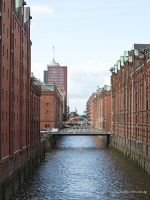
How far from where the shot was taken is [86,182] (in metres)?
38.9

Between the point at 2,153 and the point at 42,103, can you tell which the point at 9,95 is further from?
the point at 42,103

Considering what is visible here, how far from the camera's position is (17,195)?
3183 centimetres

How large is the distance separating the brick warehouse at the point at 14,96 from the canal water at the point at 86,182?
1999 millimetres

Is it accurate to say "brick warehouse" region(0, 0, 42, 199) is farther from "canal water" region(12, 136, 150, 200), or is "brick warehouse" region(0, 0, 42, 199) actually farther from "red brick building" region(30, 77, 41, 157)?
"red brick building" region(30, 77, 41, 157)

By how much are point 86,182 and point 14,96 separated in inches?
445

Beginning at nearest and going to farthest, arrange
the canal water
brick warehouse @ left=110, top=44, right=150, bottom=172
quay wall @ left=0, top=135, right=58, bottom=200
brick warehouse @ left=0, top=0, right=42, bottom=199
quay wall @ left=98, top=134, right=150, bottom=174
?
Answer: 1. quay wall @ left=0, top=135, right=58, bottom=200
2. brick warehouse @ left=0, top=0, right=42, bottom=199
3. the canal water
4. quay wall @ left=98, top=134, right=150, bottom=174
5. brick warehouse @ left=110, top=44, right=150, bottom=172

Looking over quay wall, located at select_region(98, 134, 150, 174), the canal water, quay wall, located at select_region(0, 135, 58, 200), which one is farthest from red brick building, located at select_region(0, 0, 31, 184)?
quay wall, located at select_region(98, 134, 150, 174)

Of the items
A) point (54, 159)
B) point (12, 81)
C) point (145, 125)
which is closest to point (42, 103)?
point (54, 159)

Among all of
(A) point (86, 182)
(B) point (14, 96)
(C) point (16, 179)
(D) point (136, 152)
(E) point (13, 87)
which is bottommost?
(A) point (86, 182)

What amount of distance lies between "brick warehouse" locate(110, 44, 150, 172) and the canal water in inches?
110

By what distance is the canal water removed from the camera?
32.4m

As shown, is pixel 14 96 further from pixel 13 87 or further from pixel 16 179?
pixel 16 179

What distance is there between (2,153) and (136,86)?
30015mm

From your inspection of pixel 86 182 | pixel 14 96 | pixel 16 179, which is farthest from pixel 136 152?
pixel 16 179
